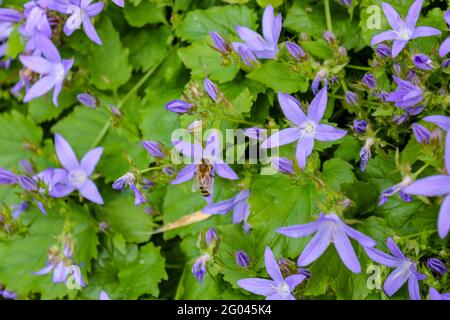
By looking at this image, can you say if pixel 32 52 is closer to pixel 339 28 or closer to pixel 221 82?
pixel 221 82

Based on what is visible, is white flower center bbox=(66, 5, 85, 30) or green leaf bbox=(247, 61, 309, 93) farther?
white flower center bbox=(66, 5, 85, 30)

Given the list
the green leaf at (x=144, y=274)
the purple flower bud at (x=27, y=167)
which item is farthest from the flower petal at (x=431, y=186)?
the purple flower bud at (x=27, y=167)

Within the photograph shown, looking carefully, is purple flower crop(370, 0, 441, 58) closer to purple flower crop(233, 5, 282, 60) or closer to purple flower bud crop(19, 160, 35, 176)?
purple flower crop(233, 5, 282, 60)

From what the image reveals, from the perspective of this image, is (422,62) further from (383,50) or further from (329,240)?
(329,240)

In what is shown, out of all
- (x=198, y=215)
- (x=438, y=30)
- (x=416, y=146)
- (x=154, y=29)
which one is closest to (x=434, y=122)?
(x=416, y=146)

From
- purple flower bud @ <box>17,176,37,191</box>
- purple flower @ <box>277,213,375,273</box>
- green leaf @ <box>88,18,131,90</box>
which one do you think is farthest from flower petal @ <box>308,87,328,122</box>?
purple flower bud @ <box>17,176,37,191</box>
